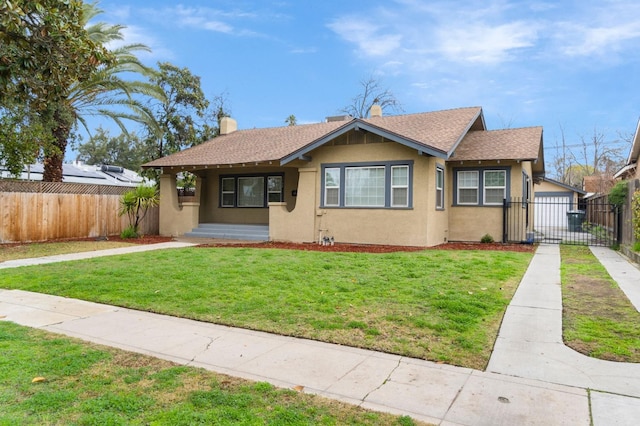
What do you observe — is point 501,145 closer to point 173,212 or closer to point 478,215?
point 478,215

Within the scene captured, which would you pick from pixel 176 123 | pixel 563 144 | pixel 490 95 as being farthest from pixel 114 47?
pixel 563 144

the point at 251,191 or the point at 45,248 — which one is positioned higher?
the point at 251,191

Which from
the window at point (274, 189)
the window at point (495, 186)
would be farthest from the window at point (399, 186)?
the window at point (274, 189)

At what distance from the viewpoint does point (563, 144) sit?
4266cm

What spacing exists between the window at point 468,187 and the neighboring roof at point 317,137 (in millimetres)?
1527

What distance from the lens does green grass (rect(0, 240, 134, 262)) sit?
12798 millimetres

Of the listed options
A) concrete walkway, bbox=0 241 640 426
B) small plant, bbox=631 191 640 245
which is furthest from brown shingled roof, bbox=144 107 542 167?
concrete walkway, bbox=0 241 640 426

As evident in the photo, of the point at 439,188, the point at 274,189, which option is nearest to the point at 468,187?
the point at 439,188

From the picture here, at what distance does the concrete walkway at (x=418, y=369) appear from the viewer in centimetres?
357

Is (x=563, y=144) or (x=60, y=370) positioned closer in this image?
(x=60, y=370)

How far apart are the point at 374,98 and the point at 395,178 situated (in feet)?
72.7

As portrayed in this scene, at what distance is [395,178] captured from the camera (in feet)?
48.7

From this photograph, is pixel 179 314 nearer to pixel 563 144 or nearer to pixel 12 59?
pixel 12 59

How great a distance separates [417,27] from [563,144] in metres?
29.6
